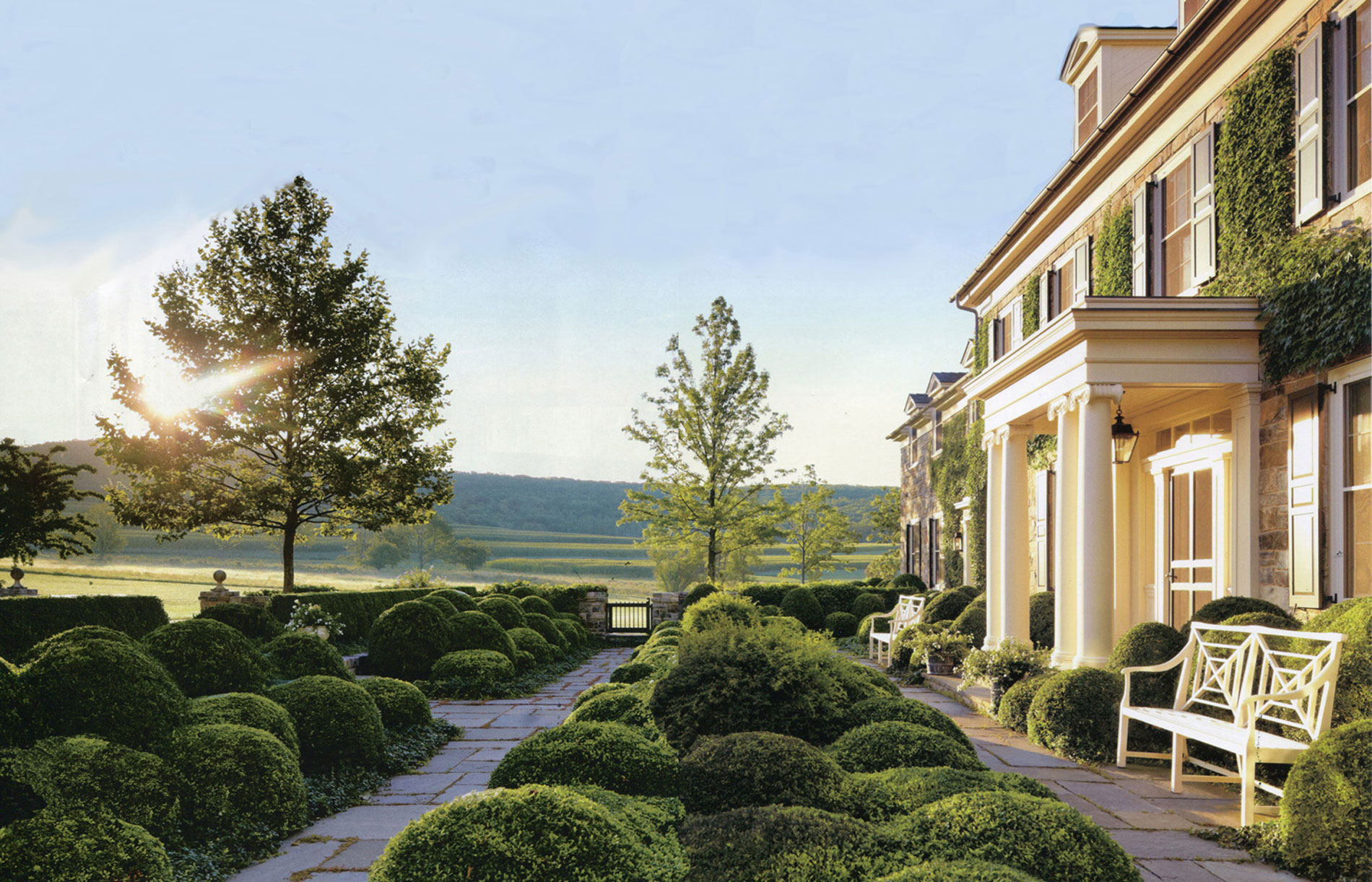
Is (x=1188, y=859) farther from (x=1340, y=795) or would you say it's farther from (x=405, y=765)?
(x=405, y=765)

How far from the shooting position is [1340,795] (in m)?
4.07

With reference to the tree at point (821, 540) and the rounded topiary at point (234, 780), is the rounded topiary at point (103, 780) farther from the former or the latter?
the tree at point (821, 540)

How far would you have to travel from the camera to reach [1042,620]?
1162cm

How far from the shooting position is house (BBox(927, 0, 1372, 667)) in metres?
6.82

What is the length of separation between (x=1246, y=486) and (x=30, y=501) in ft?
70.9

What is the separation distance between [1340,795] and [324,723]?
234 inches

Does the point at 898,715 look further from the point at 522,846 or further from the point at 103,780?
the point at 103,780

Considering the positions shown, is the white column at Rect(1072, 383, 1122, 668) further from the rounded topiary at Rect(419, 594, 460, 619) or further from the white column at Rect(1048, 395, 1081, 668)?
the rounded topiary at Rect(419, 594, 460, 619)

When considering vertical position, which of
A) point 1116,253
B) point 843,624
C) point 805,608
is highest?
point 1116,253

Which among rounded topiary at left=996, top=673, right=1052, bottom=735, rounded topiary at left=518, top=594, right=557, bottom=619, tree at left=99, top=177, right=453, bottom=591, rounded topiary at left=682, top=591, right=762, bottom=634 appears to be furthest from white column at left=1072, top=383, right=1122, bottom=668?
tree at left=99, top=177, right=453, bottom=591

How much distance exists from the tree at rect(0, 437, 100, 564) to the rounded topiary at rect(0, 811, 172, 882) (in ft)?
56.7

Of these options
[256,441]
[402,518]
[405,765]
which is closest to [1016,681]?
[405,765]

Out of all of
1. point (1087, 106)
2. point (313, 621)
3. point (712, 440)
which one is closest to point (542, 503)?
point (712, 440)

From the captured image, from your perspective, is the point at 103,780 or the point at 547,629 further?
the point at 547,629
